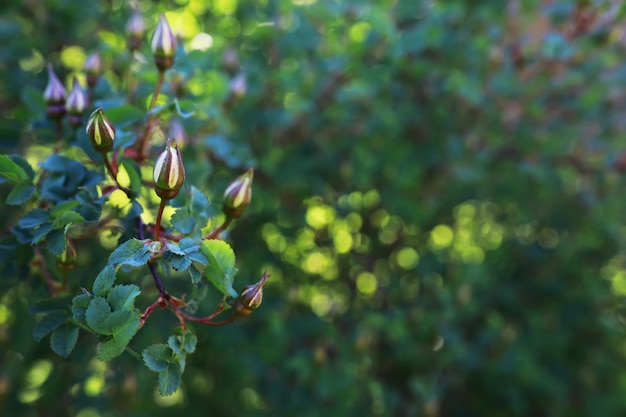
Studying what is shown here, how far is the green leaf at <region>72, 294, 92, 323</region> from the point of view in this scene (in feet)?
2.80

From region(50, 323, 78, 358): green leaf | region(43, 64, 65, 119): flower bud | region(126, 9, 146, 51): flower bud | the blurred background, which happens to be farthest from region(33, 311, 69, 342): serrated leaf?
region(126, 9, 146, 51): flower bud

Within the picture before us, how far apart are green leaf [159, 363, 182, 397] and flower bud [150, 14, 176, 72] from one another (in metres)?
0.55

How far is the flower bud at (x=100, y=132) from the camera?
0.95 metres

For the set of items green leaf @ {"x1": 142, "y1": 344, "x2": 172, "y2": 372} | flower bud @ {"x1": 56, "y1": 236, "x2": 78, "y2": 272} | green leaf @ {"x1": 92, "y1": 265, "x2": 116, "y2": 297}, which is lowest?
flower bud @ {"x1": 56, "y1": 236, "x2": 78, "y2": 272}

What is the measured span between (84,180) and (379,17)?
103 cm

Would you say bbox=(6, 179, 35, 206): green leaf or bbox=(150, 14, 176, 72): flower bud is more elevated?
bbox=(150, 14, 176, 72): flower bud

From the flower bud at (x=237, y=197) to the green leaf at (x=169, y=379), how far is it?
0.26m

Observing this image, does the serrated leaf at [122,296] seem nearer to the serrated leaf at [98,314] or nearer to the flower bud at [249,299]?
the serrated leaf at [98,314]

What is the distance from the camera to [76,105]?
1161mm

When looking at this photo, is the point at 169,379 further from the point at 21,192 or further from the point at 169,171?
the point at 21,192

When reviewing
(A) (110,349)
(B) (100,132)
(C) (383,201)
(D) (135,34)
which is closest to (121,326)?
(A) (110,349)

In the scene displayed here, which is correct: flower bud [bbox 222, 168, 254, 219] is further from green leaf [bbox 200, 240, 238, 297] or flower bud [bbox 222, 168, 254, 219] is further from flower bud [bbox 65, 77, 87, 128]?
flower bud [bbox 65, 77, 87, 128]

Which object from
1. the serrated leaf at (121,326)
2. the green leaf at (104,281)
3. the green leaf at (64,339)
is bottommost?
the green leaf at (64,339)

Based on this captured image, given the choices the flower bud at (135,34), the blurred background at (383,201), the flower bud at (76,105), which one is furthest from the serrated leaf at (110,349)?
the flower bud at (135,34)
